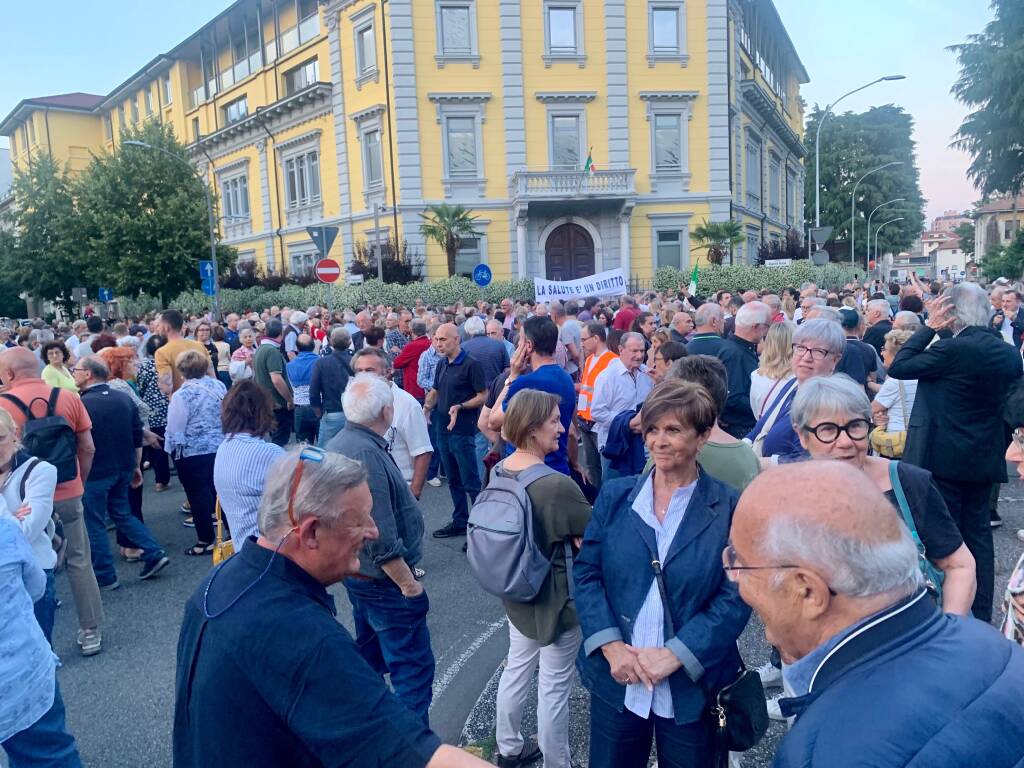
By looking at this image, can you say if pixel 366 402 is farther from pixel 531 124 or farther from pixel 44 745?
pixel 531 124

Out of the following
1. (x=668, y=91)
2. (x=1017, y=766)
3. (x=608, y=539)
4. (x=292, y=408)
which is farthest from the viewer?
(x=668, y=91)

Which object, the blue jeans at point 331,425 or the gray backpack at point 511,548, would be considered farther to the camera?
the blue jeans at point 331,425

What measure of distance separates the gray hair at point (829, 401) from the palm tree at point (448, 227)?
24687 millimetres

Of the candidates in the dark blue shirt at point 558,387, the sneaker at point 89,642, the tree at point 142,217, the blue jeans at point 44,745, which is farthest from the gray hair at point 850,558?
the tree at point 142,217

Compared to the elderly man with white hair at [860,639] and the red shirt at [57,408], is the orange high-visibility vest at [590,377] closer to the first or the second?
the red shirt at [57,408]

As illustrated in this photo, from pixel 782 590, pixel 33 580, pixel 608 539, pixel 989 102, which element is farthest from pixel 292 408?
pixel 989 102

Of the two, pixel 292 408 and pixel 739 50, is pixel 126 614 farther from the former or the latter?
pixel 739 50

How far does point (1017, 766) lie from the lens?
1.23 metres

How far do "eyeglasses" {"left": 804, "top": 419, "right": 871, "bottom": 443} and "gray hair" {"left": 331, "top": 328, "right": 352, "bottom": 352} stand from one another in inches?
240

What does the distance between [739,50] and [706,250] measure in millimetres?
9949

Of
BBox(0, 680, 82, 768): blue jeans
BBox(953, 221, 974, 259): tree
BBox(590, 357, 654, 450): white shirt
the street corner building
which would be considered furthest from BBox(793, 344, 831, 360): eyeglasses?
BBox(953, 221, 974, 259): tree

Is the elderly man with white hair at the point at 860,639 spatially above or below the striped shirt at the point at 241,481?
above

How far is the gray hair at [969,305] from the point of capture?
4.15m

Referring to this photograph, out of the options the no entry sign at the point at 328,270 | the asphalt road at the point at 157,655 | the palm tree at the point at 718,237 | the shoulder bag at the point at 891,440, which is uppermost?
the palm tree at the point at 718,237
